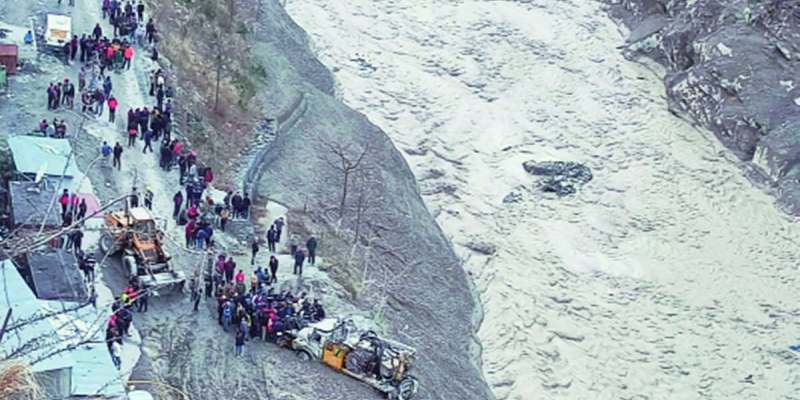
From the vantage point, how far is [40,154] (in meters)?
37.5

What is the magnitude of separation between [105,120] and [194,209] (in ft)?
20.5

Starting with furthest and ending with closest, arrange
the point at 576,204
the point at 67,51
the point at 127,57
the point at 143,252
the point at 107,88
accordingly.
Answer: the point at 576,204 → the point at 127,57 → the point at 67,51 → the point at 107,88 → the point at 143,252

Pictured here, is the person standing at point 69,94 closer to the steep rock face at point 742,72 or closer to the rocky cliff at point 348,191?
the rocky cliff at point 348,191

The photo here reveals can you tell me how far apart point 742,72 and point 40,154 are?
40.1 metres

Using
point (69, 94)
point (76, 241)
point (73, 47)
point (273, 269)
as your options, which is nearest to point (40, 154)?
point (76, 241)

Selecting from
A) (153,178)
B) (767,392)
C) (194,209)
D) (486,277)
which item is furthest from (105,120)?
(767,392)

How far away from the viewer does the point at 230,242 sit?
3997cm

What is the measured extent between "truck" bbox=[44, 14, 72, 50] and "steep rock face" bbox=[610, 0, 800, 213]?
32.8 m

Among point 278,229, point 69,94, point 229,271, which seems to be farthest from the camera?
point 69,94

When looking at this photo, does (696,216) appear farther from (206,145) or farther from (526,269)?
(206,145)

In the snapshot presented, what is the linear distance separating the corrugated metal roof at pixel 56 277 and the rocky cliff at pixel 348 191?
35.2 ft

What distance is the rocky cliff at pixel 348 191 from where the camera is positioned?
42.5m

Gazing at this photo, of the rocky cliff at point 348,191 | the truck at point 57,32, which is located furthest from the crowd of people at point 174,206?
the rocky cliff at point 348,191

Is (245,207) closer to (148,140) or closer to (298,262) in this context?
(298,262)
